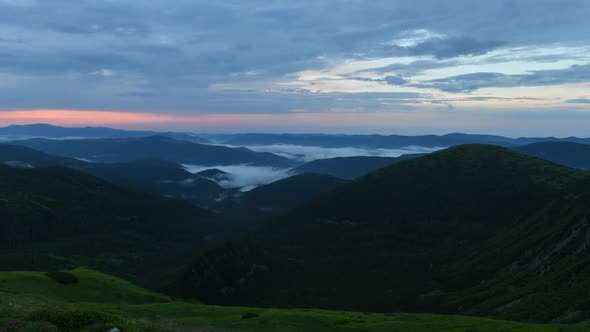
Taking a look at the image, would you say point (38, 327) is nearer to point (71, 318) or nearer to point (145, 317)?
point (71, 318)

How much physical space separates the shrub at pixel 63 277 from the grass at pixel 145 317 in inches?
40.2

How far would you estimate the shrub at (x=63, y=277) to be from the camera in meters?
74.6

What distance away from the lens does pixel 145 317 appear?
5119 centimetres

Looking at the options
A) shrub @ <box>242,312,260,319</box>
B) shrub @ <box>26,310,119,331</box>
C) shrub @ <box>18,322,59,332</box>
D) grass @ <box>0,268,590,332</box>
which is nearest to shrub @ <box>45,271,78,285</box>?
grass @ <box>0,268,590,332</box>

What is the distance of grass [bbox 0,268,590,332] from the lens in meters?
27.4

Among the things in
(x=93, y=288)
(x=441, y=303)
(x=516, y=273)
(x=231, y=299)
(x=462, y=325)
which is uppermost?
(x=462, y=325)

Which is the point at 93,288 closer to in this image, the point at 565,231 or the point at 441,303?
the point at 441,303

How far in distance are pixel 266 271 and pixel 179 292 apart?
160 feet

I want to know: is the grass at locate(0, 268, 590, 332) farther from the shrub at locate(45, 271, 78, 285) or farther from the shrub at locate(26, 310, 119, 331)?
the shrub at locate(45, 271, 78, 285)

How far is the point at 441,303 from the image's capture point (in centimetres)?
13212

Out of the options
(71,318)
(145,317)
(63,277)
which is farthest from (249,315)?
(63,277)

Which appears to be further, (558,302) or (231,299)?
(231,299)

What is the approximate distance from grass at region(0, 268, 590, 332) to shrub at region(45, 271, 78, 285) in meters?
1.02

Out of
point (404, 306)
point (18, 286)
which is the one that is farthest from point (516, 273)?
point (18, 286)
